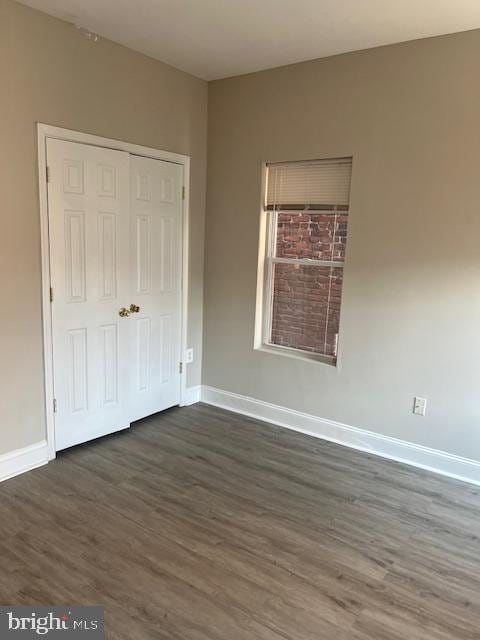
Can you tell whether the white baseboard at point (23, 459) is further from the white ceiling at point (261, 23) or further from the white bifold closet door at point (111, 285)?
the white ceiling at point (261, 23)

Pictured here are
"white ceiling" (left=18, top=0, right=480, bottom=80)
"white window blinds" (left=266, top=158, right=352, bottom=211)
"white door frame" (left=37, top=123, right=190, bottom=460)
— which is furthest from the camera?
"white window blinds" (left=266, top=158, right=352, bottom=211)

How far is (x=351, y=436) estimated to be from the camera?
3596 mm

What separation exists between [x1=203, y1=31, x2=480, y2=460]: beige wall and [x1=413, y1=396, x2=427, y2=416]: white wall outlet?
0.03 m

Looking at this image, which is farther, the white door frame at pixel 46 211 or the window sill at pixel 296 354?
the window sill at pixel 296 354

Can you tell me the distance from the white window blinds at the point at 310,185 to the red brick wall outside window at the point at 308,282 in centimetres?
8

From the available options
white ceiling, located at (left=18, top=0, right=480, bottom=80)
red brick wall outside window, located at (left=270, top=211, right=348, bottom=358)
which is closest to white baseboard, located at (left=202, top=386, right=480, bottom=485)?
red brick wall outside window, located at (left=270, top=211, right=348, bottom=358)

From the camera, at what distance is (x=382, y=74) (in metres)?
3.16

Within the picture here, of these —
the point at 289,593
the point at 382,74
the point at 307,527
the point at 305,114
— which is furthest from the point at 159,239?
the point at 289,593

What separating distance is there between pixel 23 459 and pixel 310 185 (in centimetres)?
274

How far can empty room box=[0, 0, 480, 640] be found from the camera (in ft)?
7.32

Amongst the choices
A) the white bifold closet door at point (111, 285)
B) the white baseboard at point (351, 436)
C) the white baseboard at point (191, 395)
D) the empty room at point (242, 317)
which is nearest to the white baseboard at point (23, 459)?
the empty room at point (242, 317)

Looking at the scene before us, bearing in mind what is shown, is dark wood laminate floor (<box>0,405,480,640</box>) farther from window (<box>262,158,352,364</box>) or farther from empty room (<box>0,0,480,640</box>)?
window (<box>262,158,352,364</box>)

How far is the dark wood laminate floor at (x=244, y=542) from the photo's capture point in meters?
2.01

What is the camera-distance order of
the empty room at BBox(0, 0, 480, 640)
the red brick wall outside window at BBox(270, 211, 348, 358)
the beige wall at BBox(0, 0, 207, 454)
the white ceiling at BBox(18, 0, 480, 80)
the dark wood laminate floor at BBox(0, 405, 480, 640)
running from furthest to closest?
the red brick wall outside window at BBox(270, 211, 348, 358)
the beige wall at BBox(0, 0, 207, 454)
the white ceiling at BBox(18, 0, 480, 80)
the empty room at BBox(0, 0, 480, 640)
the dark wood laminate floor at BBox(0, 405, 480, 640)
